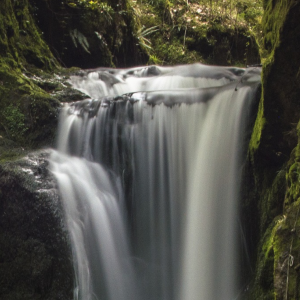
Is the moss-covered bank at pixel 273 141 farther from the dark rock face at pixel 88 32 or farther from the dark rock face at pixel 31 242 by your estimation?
the dark rock face at pixel 88 32

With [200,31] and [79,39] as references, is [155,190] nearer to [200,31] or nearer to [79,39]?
[79,39]

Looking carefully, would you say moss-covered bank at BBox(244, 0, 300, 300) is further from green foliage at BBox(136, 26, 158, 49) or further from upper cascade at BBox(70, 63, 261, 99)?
green foliage at BBox(136, 26, 158, 49)

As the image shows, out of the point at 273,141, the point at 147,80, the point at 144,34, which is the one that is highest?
the point at 144,34

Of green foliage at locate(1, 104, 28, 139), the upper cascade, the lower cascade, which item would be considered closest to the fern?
the upper cascade

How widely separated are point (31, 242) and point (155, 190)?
71.8 inches

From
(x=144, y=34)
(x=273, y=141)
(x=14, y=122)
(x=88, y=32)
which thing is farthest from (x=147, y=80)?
(x=273, y=141)

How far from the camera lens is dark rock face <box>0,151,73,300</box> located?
11.1 ft

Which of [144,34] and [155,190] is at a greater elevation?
[144,34]

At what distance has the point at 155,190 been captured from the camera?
4656 millimetres

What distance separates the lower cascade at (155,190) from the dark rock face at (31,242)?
0.58ft

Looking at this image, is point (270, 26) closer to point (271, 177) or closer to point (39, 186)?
point (271, 177)

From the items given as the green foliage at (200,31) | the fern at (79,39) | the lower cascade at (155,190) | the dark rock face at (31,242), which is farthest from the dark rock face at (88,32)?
the dark rock face at (31,242)

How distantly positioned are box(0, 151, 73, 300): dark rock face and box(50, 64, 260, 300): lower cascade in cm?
18

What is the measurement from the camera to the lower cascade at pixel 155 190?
12.8 ft
